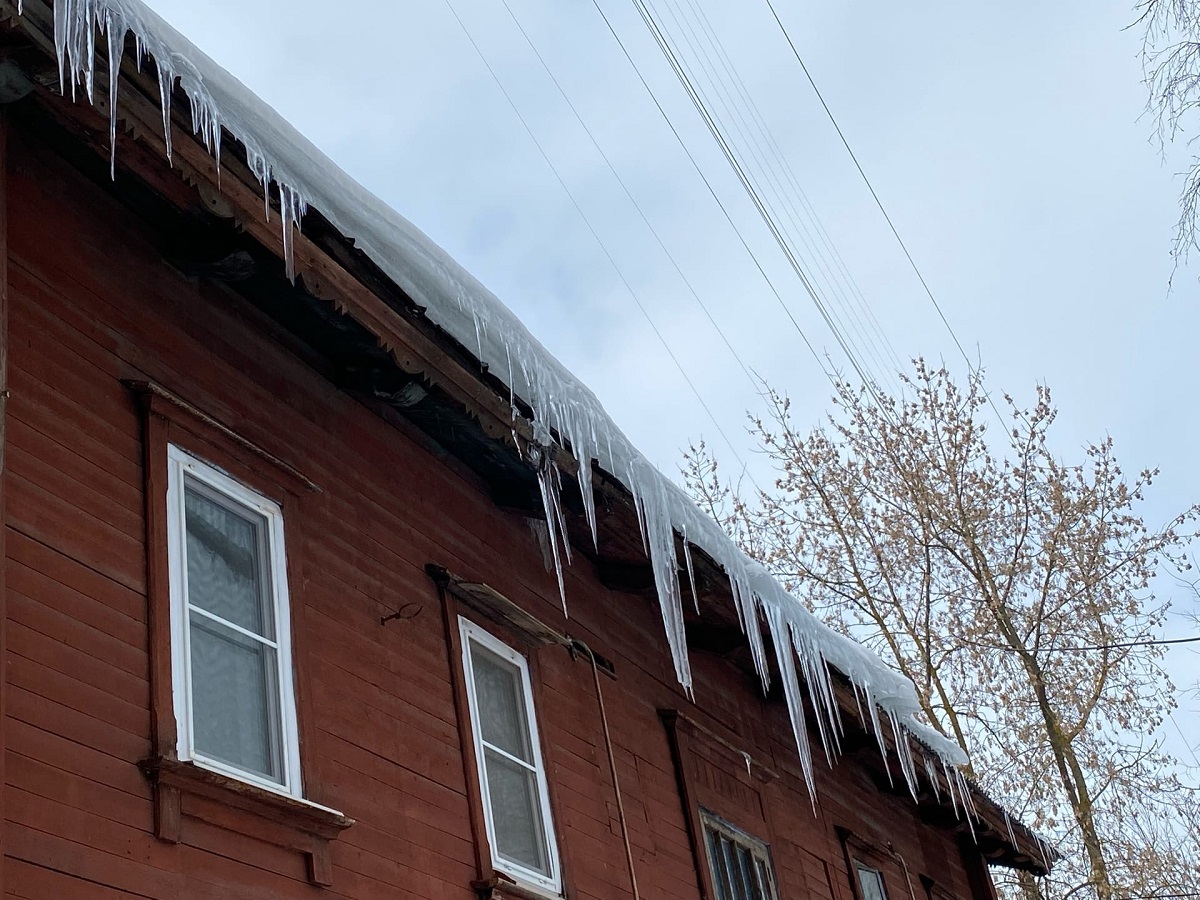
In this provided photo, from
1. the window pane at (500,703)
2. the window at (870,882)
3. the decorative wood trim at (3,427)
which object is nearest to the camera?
the decorative wood trim at (3,427)

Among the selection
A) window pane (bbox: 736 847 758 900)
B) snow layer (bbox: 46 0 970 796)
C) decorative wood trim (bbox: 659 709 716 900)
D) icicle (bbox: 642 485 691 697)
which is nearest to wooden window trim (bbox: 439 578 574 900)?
snow layer (bbox: 46 0 970 796)

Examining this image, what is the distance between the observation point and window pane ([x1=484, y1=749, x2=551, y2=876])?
5.89 meters

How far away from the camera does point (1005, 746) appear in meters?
18.5

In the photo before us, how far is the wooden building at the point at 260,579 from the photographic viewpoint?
12.9ft

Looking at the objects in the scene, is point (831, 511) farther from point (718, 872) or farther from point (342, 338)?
point (342, 338)

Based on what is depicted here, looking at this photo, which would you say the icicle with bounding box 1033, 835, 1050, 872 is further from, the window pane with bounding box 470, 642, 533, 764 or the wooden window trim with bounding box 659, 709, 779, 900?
the window pane with bounding box 470, 642, 533, 764

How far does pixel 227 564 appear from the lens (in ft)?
15.8

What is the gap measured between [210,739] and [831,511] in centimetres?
1628

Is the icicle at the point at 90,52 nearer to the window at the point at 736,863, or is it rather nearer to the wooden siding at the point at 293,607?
the wooden siding at the point at 293,607

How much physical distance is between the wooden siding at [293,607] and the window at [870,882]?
3.14 meters

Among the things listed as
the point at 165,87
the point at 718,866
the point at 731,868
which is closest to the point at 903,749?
the point at 731,868

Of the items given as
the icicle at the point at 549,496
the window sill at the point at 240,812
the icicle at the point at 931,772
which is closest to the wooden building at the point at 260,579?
the window sill at the point at 240,812

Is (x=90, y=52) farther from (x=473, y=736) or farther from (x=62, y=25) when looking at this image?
(x=473, y=736)

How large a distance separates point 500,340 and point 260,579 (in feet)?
5.19
